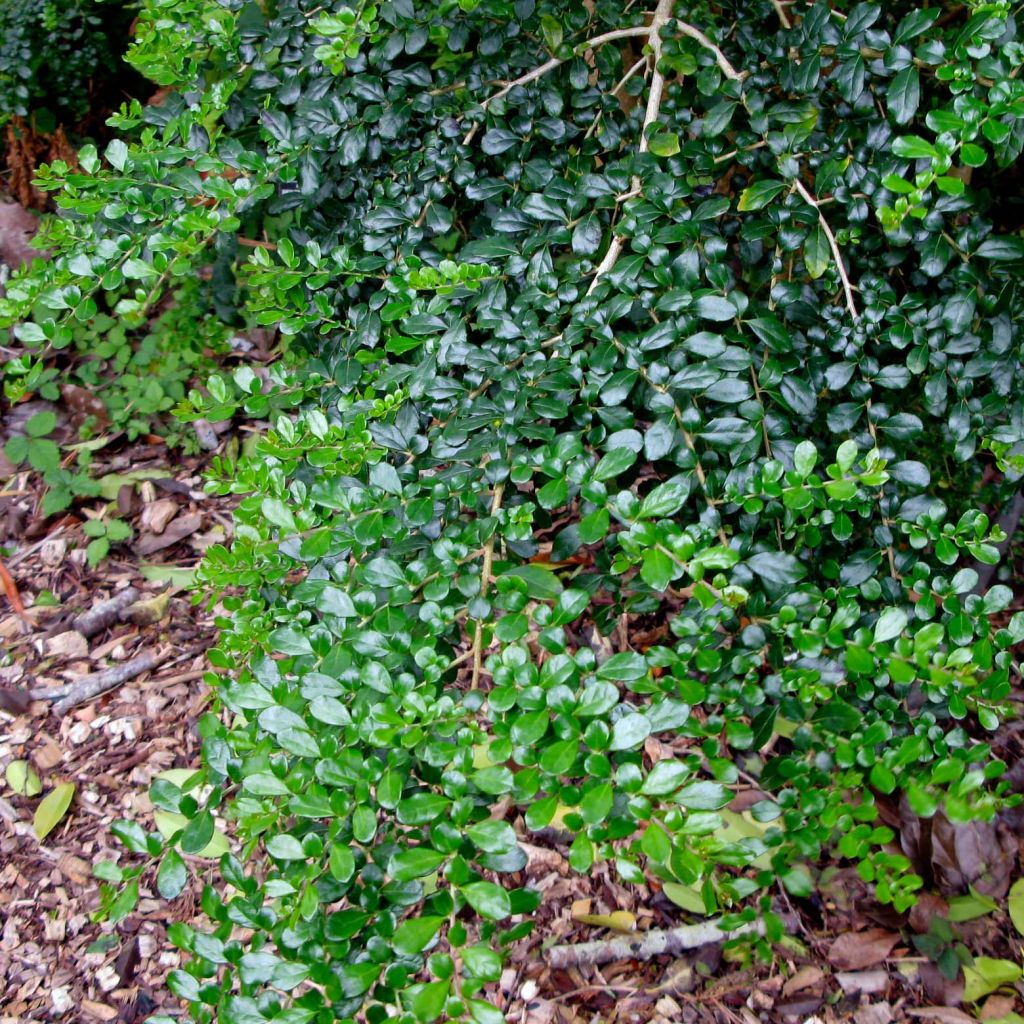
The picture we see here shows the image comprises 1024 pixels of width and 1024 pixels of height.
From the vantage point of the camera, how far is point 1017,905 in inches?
78.0

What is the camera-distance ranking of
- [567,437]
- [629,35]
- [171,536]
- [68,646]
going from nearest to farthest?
[567,437]
[629,35]
[68,646]
[171,536]

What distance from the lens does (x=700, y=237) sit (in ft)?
5.27

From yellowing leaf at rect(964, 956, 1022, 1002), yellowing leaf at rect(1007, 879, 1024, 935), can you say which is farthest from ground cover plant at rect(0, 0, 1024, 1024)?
yellowing leaf at rect(1007, 879, 1024, 935)

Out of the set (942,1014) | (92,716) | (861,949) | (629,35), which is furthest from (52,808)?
(629,35)

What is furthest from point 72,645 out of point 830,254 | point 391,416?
point 830,254

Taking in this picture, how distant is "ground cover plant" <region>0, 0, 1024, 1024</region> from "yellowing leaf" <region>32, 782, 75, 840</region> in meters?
1.01

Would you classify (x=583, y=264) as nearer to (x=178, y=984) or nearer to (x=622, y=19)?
(x=622, y=19)

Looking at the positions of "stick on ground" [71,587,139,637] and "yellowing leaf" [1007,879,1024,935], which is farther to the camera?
"stick on ground" [71,587,139,637]

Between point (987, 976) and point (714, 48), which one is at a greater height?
point (714, 48)

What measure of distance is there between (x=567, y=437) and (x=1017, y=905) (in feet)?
4.75

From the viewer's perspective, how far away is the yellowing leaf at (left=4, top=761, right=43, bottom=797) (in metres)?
2.45

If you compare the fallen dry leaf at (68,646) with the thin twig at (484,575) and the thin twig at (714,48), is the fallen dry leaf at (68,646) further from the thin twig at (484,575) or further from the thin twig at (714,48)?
the thin twig at (714,48)

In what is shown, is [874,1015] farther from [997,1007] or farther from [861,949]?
[997,1007]

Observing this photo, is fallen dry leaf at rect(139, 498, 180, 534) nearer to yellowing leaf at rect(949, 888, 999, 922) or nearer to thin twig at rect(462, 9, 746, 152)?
thin twig at rect(462, 9, 746, 152)
